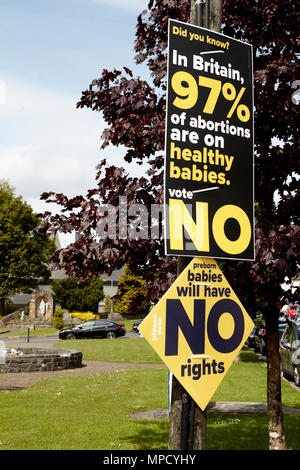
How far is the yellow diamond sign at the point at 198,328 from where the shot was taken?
4.09 m

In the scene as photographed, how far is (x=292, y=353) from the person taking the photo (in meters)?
14.8

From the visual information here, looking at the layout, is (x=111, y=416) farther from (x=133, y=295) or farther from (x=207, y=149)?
(x=207, y=149)

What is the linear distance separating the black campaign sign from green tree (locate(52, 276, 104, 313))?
4641 centimetres

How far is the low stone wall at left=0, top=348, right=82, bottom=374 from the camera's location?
18953mm

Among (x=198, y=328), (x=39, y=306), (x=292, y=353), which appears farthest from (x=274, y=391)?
(x=39, y=306)

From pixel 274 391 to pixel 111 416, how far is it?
186 inches

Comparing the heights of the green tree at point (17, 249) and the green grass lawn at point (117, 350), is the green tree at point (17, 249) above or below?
above

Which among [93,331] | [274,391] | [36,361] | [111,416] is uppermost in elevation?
[274,391]

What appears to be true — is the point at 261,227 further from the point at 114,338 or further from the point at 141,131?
the point at 114,338

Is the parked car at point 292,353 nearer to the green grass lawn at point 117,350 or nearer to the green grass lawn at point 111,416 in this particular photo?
the green grass lawn at point 111,416

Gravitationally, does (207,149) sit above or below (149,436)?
above

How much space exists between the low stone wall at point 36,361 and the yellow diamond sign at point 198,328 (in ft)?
52.1

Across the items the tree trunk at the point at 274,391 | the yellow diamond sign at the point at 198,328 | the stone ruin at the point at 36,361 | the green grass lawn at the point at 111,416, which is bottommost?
the stone ruin at the point at 36,361

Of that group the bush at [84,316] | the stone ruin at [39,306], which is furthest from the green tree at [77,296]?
the stone ruin at [39,306]
